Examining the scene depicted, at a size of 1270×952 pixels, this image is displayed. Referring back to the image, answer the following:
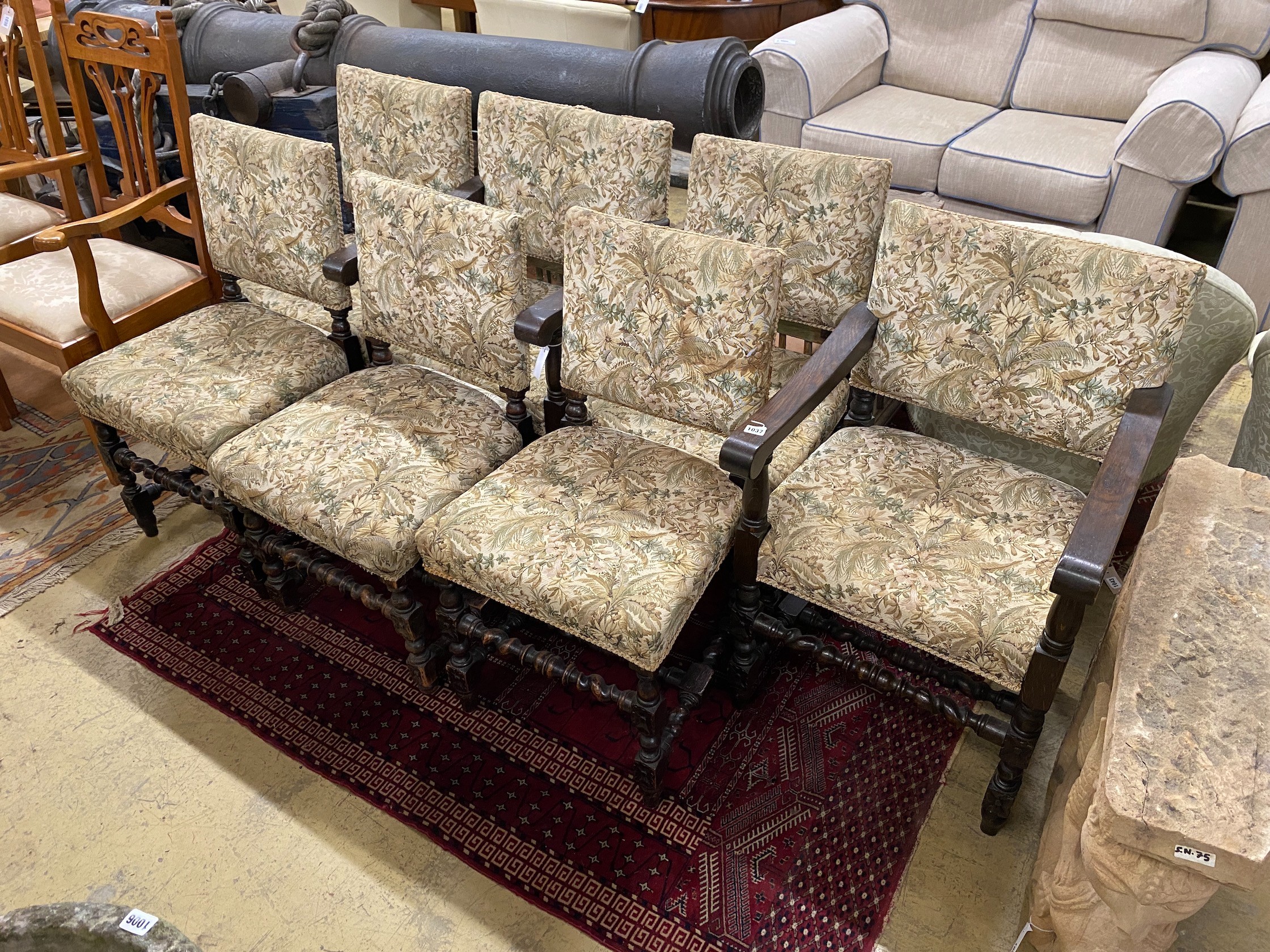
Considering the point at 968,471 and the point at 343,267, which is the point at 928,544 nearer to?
the point at 968,471

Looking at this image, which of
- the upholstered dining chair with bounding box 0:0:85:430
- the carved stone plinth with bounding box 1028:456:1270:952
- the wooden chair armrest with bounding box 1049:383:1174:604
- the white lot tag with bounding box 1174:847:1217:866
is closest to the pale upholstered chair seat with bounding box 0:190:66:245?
the upholstered dining chair with bounding box 0:0:85:430

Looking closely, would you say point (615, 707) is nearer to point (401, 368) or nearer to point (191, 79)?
point (401, 368)

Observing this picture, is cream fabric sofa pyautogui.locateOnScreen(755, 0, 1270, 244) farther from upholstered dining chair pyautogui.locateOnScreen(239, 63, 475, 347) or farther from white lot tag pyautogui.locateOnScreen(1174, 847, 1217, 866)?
white lot tag pyautogui.locateOnScreen(1174, 847, 1217, 866)

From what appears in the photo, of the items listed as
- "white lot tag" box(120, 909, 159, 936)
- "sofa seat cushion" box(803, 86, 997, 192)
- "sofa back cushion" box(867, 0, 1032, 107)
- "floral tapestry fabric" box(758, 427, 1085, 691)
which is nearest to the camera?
"white lot tag" box(120, 909, 159, 936)

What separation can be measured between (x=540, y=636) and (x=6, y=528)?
150cm

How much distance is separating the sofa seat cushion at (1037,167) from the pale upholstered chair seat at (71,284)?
249cm

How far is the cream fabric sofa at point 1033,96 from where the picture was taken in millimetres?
2887

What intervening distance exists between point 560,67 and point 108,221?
1386 millimetres

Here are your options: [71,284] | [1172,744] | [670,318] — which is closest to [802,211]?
[670,318]

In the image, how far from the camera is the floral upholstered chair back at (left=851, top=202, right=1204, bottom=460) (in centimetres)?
156

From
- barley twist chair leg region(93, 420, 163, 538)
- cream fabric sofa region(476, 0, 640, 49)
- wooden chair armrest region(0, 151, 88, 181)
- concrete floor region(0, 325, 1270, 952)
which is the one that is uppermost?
cream fabric sofa region(476, 0, 640, 49)

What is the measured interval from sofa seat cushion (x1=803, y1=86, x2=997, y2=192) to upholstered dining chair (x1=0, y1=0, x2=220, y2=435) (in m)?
2.14

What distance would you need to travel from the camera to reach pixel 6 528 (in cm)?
242

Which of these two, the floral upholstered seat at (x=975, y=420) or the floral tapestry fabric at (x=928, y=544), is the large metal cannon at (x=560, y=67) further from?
the floral tapestry fabric at (x=928, y=544)
